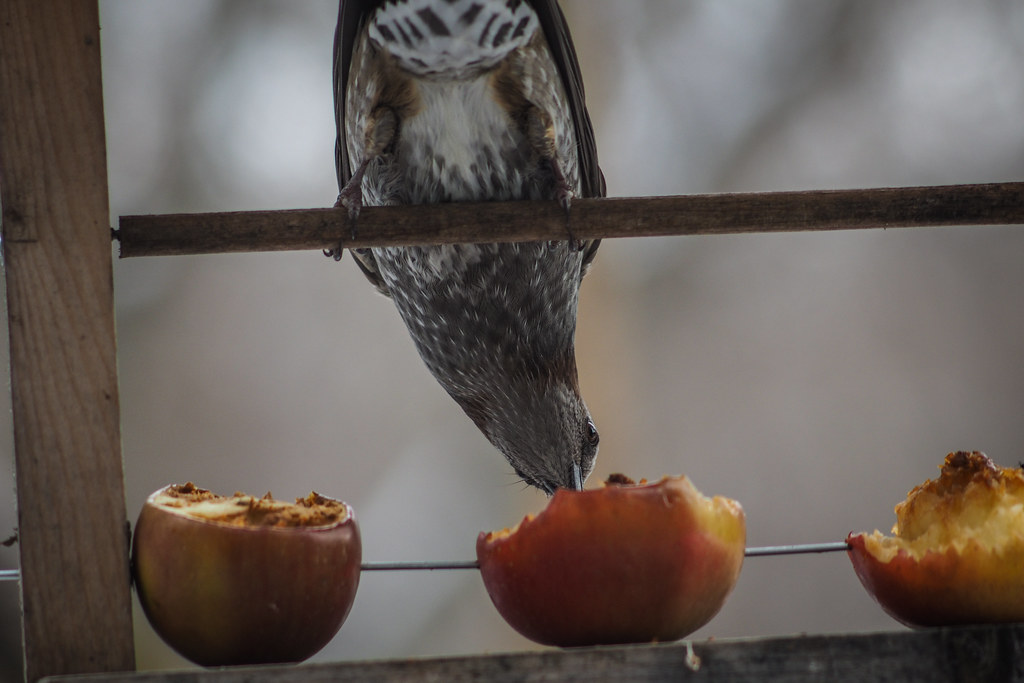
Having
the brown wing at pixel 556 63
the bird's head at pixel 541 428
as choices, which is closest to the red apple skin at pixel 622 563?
the bird's head at pixel 541 428

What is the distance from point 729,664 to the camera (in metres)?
Result: 0.59

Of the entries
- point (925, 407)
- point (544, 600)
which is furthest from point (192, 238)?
point (925, 407)

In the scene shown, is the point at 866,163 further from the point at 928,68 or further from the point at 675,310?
the point at 675,310

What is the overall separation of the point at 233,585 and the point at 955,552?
53 cm

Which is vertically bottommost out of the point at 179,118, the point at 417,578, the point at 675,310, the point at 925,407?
the point at 417,578

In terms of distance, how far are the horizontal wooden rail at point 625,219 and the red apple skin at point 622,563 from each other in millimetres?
287

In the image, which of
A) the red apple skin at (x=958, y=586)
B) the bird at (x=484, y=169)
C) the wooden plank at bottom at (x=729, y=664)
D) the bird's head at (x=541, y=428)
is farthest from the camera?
the bird's head at (x=541, y=428)

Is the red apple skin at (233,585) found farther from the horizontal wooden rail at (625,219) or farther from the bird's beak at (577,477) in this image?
the bird's beak at (577,477)

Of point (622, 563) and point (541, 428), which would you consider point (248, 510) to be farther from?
point (541, 428)

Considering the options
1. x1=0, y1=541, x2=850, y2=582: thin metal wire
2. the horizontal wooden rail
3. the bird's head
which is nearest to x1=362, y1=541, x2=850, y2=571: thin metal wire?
x1=0, y1=541, x2=850, y2=582: thin metal wire

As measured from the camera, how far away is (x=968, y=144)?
2.13 m

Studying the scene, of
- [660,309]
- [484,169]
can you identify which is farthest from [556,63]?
[660,309]

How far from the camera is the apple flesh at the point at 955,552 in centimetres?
68

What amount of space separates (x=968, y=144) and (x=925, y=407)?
2.03 ft
